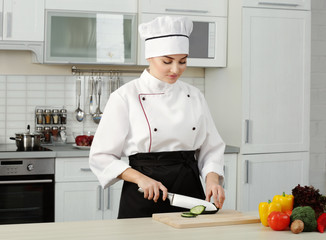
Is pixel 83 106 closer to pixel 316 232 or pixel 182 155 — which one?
pixel 182 155

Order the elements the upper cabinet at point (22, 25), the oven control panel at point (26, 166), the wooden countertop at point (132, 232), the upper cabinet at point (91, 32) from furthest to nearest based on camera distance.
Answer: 1. the upper cabinet at point (91, 32)
2. the upper cabinet at point (22, 25)
3. the oven control panel at point (26, 166)
4. the wooden countertop at point (132, 232)

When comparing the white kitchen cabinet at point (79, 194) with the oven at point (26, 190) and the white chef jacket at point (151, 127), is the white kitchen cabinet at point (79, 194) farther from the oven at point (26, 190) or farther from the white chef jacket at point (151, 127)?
the white chef jacket at point (151, 127)

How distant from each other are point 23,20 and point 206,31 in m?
1.37

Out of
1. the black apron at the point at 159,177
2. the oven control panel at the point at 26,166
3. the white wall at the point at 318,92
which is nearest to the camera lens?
the black apron at the point at 159,177

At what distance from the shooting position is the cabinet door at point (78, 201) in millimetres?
3729

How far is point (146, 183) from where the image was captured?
82.3 inches

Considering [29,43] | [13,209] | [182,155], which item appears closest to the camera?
[182,155]

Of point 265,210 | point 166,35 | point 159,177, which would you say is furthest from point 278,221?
point 166,35

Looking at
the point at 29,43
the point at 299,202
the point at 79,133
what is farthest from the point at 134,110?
the point at 79,133

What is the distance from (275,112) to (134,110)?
206 cm

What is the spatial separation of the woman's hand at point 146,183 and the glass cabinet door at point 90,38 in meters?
2.02

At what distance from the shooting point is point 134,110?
2311mm

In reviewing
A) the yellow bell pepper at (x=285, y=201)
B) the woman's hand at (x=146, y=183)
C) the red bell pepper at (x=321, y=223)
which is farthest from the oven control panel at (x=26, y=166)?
the red bell pepper at (x=321, y=223)

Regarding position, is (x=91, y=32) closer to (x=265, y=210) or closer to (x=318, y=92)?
(x=318, y=92)
